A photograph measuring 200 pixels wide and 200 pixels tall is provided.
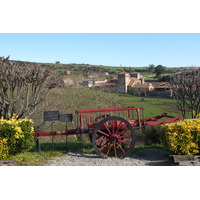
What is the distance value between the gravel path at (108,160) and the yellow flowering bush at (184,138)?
0.61 metres

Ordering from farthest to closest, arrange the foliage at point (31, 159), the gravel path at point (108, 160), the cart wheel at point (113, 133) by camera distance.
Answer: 1. the cart wheel at point (113, 133)
2. the gravel path at point (108, 160)
3. the foliage at point (31, 159)

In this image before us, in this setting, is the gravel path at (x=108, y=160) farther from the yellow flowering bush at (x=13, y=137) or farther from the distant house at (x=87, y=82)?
the distant house at (x=87, y=82)

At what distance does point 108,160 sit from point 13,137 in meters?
3.33

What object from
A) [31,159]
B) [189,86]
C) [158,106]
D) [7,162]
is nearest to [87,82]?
[158,106]

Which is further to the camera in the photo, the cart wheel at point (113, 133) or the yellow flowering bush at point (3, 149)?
the cart wheel at point (113, 133)

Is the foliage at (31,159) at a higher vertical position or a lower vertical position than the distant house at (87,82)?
lower

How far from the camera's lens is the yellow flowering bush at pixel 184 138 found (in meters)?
7.71

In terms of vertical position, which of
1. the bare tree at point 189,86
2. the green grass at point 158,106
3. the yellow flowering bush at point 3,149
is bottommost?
the green grass at point 158,106

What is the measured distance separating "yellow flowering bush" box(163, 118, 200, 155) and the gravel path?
0.61 metres

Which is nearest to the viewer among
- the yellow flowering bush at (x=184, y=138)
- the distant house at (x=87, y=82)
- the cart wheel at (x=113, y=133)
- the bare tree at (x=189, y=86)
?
the yellow flowering bush at (x=184, y=138)

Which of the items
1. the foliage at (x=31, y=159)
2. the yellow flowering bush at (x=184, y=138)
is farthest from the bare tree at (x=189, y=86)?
the foliage at (x=31, y=159)

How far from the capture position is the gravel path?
7492 mm

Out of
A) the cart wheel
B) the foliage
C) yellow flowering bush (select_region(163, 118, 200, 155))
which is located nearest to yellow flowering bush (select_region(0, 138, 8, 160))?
the foliage

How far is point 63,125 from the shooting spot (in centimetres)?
1867
